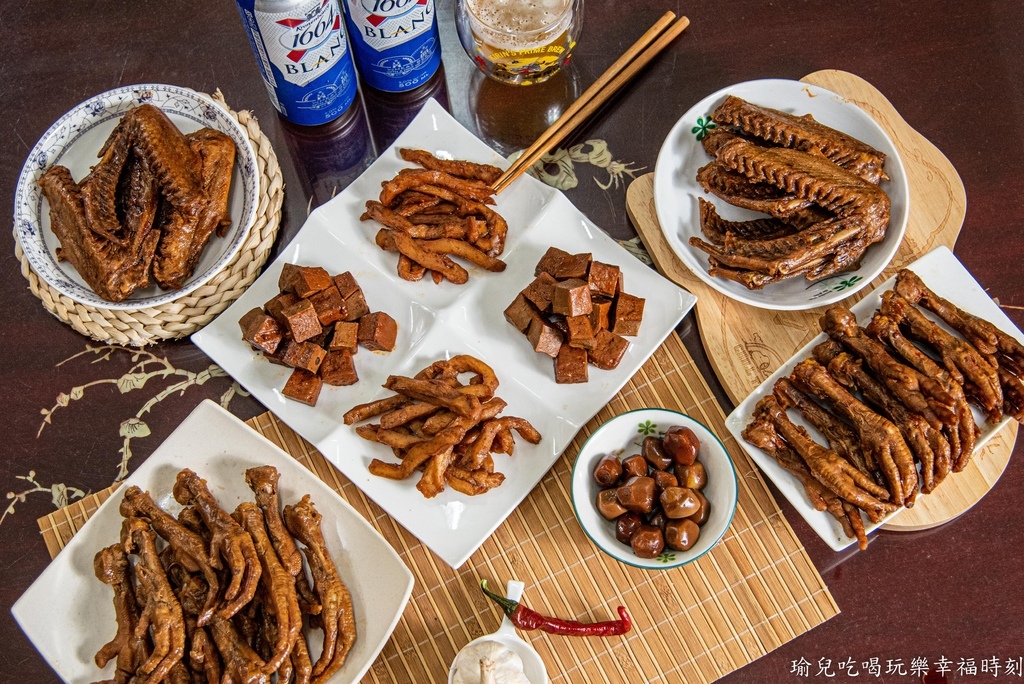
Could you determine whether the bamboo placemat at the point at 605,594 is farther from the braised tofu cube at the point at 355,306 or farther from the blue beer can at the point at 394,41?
the blue beer can at the point at 394,41

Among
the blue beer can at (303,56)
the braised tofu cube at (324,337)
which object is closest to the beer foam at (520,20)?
the blue beer can at (303,56)

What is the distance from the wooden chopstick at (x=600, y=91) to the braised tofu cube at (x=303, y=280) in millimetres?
740

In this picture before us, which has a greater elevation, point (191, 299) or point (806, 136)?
point (806, 136)

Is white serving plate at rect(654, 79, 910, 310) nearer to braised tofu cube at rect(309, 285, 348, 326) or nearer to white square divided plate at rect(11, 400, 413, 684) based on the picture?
braised tofu cube at rect(309, 285, 348, 326)

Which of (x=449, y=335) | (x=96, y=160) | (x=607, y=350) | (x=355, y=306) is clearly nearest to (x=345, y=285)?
(x=355, y=306)

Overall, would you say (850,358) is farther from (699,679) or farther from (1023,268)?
(699,679)

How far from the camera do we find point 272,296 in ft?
10.7

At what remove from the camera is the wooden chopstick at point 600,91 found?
335 cm

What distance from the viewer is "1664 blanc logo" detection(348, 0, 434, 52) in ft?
9.96

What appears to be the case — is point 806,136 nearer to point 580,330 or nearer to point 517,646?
point 580,330

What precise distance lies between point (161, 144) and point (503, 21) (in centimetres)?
132

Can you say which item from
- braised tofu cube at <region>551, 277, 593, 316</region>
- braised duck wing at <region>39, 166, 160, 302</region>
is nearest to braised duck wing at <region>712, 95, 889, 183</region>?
braised tofu cube at <region>551, 277, 593, 316</region>

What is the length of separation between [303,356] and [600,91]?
1.57 meters

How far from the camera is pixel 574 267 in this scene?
10.2 feet
